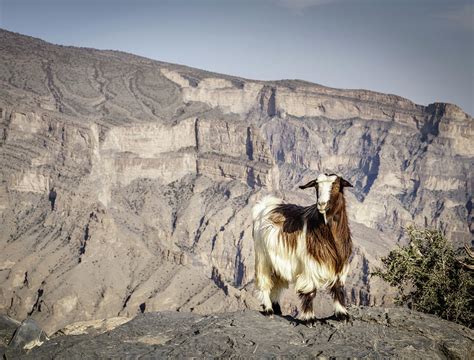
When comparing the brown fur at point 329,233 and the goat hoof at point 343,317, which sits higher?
the brown fur at point 329,233

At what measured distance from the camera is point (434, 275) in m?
17.6

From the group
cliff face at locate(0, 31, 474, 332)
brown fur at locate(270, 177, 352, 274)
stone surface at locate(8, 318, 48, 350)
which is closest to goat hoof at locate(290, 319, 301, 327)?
brown fur at locate(270, 177, 352, 274)

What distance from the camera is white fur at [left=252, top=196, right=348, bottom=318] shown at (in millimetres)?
10812

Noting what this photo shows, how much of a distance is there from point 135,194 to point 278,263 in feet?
387

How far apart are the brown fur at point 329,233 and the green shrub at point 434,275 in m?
6.50

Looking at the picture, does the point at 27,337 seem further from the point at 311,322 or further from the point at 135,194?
the point at 135,194

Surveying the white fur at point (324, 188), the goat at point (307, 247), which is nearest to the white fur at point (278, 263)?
the goat at point (307, 247)

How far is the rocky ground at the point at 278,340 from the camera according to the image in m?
10.1

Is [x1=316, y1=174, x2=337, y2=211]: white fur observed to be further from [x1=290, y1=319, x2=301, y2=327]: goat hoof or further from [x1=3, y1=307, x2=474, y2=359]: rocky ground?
[x1=290, y1=319, x2=301, y2=327]: goat hoof

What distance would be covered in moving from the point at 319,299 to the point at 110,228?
112ft

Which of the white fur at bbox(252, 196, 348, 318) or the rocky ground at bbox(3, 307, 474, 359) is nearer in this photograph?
the rocky ground at bbox(3, 307, 474, 359)

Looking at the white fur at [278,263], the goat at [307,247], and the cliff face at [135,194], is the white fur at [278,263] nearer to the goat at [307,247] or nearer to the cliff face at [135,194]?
the goat at [307,247]

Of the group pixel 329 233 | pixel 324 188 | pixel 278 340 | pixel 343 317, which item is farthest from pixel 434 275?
pixel 324 188

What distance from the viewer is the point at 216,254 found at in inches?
4515
